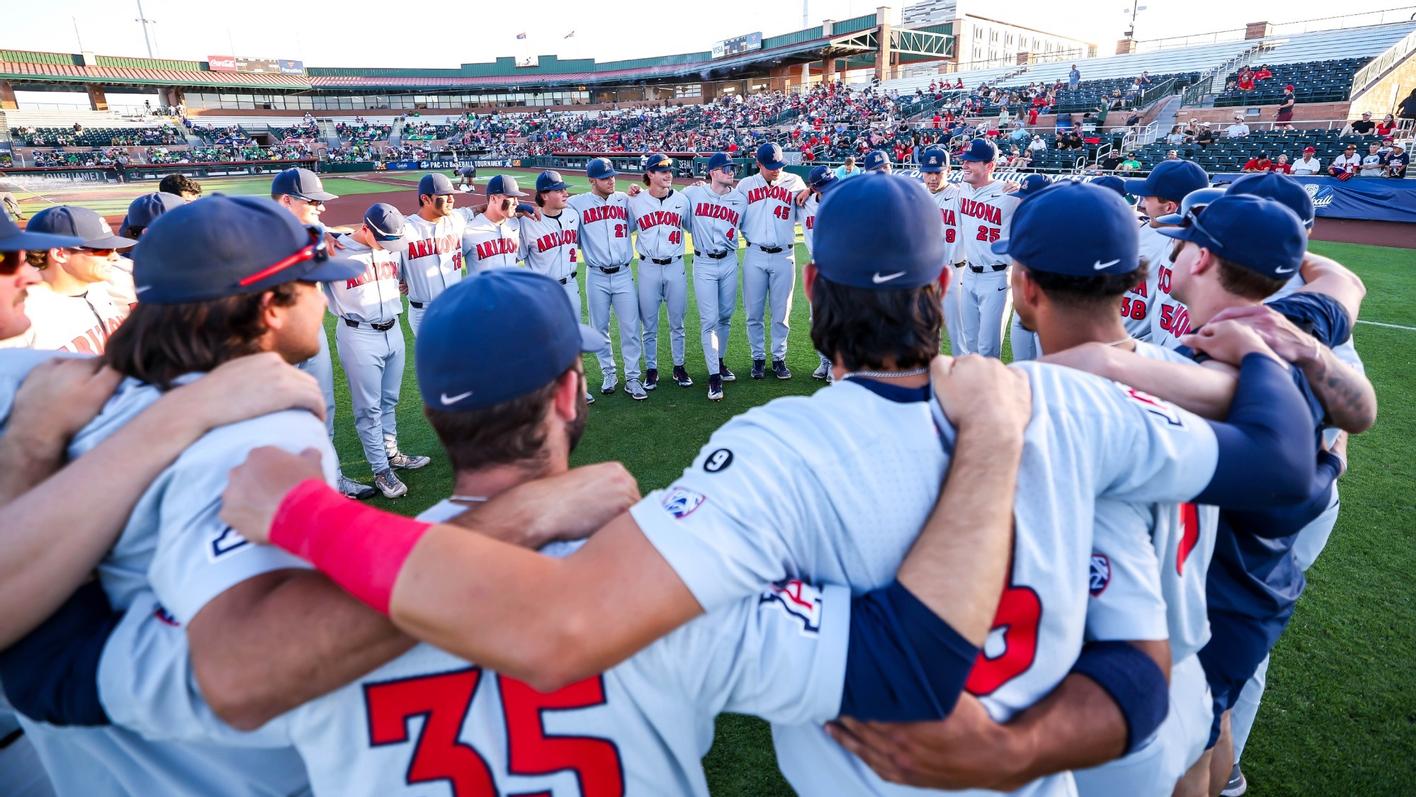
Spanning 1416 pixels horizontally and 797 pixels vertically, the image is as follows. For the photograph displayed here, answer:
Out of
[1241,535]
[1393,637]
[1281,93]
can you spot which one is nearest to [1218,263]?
[1241,535]

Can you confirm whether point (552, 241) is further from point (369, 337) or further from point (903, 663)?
point (903, 663)

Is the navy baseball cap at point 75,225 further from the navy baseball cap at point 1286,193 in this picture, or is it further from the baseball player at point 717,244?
the navy baseball cap at point 1286,193

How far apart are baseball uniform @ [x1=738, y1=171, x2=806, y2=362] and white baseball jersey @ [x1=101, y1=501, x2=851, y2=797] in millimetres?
6927

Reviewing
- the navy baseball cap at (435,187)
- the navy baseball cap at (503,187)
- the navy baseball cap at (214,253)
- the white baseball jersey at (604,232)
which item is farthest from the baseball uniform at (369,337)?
the navy baseball cap at (214,253)

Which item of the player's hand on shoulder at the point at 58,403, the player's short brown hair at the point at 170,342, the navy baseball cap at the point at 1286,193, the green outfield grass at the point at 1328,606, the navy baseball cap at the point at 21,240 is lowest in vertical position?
the green outfield grass at the point at 1328,606

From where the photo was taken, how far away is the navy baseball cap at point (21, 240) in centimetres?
220

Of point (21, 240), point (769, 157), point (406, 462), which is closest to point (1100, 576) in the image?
point (21, 240)

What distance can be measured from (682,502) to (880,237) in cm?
76

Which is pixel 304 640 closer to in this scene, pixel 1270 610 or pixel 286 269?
pixel 286 269

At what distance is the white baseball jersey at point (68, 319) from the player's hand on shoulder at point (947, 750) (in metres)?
4.22

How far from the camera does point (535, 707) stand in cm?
131

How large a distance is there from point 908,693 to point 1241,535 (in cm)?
159

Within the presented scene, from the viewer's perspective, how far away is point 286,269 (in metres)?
1.71

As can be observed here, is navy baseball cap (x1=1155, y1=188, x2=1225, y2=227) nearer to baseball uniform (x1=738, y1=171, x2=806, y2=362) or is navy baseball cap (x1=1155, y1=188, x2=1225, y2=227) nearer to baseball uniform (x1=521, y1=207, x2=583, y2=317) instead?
baseball uniform (x1=738, y1=171, x2=806, y2=362)
